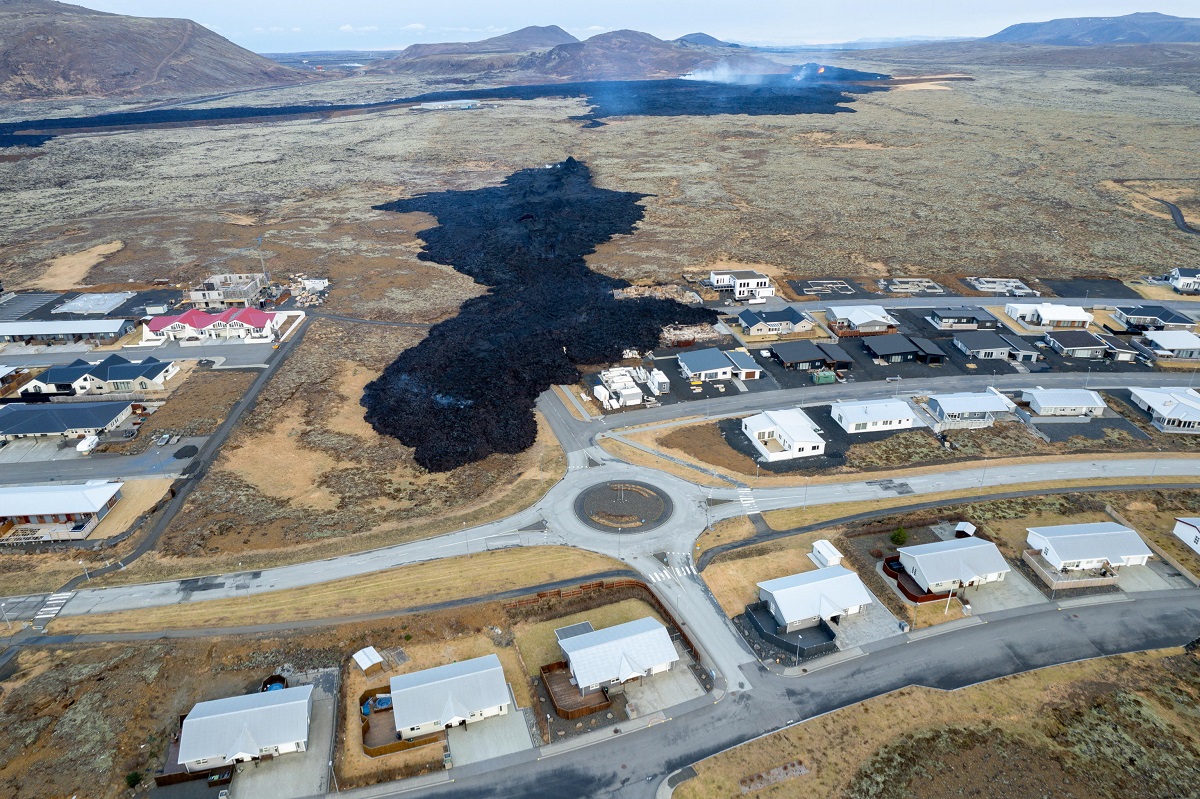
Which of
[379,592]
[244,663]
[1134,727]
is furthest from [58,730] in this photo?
[1134,727]

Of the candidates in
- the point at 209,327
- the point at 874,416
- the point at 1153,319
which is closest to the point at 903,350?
the point at 874,416

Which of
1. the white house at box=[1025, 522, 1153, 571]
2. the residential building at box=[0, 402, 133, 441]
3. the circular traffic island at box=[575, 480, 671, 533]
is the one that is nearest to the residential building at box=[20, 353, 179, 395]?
the residential building at box=[0, 402, 133, 441]

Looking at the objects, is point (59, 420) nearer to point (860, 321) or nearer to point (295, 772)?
point (295, 772)

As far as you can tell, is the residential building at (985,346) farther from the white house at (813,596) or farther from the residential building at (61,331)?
the residential building at (61,331)

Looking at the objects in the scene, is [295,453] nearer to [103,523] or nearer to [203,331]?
[103,523]

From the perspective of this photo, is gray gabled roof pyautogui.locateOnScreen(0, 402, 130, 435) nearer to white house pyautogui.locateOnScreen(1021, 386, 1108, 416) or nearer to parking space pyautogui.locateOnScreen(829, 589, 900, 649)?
parking space pyautogui.locateOnScreen(829, 589, 900, 649)

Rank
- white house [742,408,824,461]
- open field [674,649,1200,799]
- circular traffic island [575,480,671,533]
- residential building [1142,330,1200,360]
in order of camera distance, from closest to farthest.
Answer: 1. open field [674,649,1200,799]
2. circular traffic island [575,480,671,533]
3. white house [742,408,824,461]
4. residential building [1142,330,1200,360]
